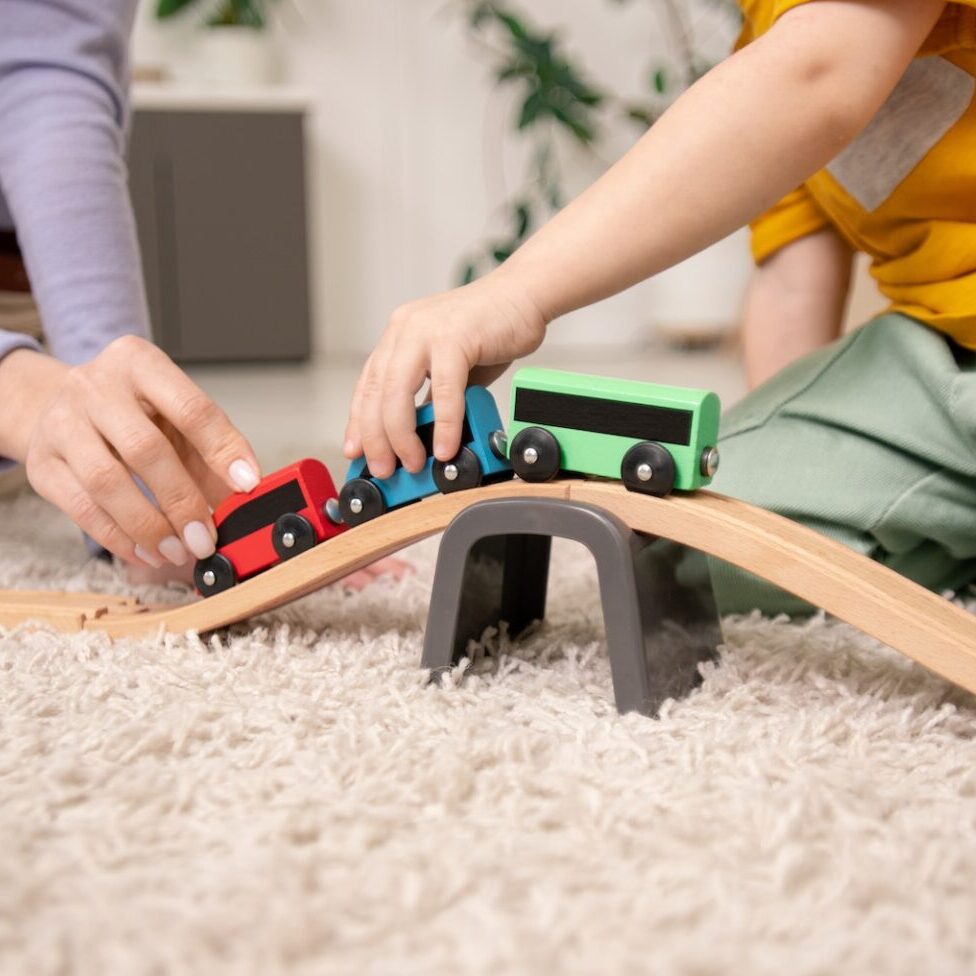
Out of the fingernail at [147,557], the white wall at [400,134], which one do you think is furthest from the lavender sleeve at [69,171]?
the white wall at [400,134]

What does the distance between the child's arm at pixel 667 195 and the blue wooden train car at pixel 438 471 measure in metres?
0.01

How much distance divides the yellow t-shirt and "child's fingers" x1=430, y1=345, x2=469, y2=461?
1.13 feet

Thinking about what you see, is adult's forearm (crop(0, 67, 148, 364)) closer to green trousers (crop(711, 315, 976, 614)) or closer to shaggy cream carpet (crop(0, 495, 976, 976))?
shaggy cream carpet (crop(0, 495, 976, 976))

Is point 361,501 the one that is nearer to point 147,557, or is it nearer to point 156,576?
point 147,557

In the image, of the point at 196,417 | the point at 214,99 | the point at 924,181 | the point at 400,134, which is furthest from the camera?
the point at 400,134

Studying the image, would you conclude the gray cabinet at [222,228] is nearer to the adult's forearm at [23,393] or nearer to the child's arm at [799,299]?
the child's arm at [799,299]

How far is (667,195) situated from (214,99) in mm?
2314

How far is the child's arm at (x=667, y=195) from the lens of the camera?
0.57 metres

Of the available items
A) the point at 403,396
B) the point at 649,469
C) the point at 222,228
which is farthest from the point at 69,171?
the point at 222,228

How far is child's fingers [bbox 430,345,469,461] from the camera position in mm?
551

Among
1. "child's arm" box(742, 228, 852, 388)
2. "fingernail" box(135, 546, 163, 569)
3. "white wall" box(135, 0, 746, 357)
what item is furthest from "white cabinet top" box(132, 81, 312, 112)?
"fingernail" box(135, 546, 163, 569)

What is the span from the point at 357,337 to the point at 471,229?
1.49 feet

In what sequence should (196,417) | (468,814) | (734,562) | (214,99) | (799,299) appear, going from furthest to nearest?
1. (214,99)
2. (799,299)
3. (196,417)
4. (734,562)
5. (468,814)

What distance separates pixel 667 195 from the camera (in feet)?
1.91
